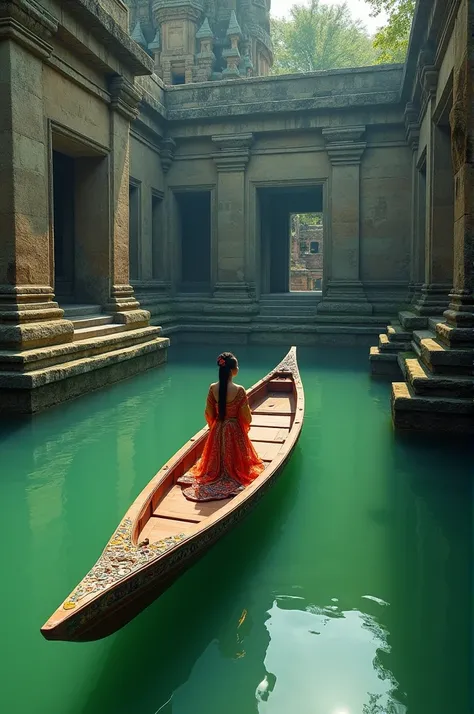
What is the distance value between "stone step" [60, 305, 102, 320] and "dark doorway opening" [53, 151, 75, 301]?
722 millimetres

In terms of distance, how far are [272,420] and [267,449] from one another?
908 mm

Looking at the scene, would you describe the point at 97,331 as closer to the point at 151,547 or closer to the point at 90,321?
the point at 90,321

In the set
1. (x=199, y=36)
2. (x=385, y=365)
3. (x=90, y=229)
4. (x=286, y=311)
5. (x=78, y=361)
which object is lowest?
(x=385, y=365)

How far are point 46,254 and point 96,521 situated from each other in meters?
4.47

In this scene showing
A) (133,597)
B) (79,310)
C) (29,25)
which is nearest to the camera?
(133,597)

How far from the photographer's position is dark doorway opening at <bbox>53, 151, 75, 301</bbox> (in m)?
10.6

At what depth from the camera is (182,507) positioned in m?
3.96

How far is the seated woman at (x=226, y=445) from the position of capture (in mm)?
4387

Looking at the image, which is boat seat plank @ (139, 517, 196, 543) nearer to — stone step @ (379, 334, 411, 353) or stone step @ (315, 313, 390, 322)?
stone step @ (379, 334, 411, 353)

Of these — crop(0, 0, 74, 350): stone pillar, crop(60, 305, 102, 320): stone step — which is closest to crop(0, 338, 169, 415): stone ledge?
crop(0, 0, 74, 350): stone pillar

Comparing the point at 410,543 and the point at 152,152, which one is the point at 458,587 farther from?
the point at 152,152

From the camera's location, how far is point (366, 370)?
1090cm

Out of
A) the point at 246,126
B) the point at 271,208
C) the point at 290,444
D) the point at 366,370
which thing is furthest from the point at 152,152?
the point at 290,444

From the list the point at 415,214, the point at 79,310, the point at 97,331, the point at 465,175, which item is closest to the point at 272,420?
the point at 465,175
